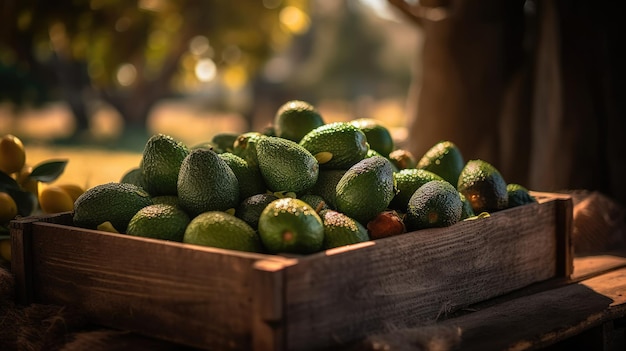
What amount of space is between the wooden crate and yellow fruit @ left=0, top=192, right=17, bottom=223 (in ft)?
1.16

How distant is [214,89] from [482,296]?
11765mm

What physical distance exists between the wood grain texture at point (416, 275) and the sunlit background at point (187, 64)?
6.78 feet

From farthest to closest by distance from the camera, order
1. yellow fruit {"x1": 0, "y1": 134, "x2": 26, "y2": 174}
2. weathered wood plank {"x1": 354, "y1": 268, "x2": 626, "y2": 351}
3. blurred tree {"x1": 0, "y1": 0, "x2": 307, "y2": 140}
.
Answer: blurred tree {"x1": 0, "y1": 0, "x2": 307, "y2": 140} < yellow fruit {"x1": 0, "y1": 134, "x2": 26, "y2": 174} < weathered wood plank {"x1": 354, "y1": 268, "x2": 626, "y2": 351}

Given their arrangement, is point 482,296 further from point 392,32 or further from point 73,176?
point 392,32

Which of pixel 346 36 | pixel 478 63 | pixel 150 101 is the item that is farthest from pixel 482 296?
pixel 346 36

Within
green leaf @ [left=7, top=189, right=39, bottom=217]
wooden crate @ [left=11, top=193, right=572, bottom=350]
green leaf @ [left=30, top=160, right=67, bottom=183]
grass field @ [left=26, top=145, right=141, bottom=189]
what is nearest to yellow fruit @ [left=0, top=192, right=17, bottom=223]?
green leaf @ [left=7, top=189, right=39, bottom=217]

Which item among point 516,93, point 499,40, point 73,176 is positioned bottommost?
point 73,176

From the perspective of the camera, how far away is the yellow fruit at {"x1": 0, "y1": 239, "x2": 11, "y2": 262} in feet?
6.59

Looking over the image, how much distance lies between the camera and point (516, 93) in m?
3.50

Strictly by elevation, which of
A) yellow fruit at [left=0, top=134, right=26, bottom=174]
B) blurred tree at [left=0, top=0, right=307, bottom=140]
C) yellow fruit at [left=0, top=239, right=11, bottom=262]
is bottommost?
yellow fruit at [left=0, top=239, right=11, bottom=262]

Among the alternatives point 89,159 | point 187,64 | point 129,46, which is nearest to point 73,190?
point 89,159

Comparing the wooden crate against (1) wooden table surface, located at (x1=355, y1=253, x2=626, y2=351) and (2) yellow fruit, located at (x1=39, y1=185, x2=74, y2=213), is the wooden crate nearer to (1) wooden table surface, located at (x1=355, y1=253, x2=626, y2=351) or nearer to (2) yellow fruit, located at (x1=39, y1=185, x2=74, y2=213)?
(1) wooden table surface, located at (x1=355, y1=253, x2=626, y2=351)

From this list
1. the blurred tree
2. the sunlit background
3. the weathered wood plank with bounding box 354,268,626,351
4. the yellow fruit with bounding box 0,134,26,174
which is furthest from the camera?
the sunlit background

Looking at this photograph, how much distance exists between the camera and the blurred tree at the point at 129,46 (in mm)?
4648
